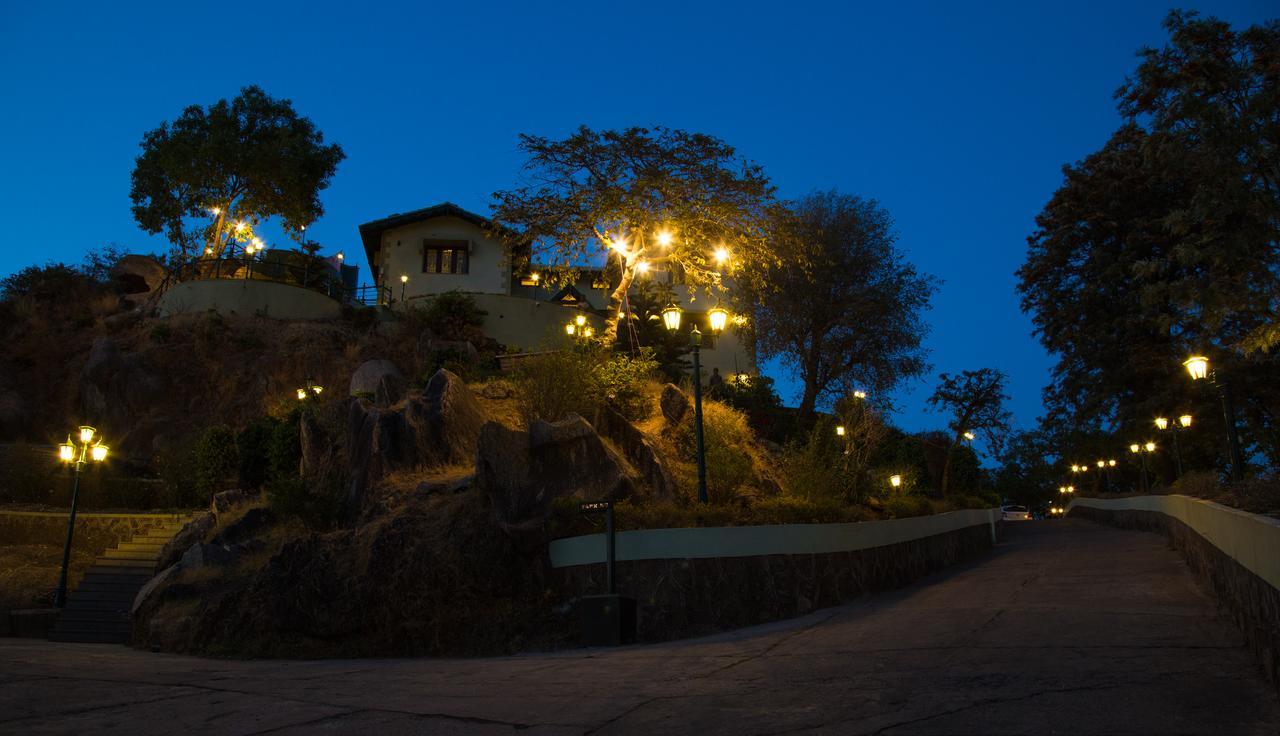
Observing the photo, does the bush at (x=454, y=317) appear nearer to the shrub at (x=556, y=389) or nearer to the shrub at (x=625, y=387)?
the shrub at (x=625, y=387)

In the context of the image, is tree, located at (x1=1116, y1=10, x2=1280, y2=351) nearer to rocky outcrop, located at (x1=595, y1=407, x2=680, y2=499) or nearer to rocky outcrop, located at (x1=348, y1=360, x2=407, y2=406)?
rocky outcrop, located at (x1=595, y1=407, x2=680, y2=499)

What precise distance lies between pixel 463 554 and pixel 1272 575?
10196 mm

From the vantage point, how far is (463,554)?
488 inches

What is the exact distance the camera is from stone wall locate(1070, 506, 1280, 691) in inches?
225

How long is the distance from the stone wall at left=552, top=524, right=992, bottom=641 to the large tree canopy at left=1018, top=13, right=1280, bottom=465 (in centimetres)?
1549

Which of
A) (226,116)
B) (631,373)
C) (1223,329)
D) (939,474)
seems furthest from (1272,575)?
(226,116)

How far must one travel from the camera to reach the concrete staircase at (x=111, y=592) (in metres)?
16.3

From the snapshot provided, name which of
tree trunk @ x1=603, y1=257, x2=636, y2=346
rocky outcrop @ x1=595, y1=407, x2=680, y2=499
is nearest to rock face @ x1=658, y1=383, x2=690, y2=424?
rocky outcrop @ x1=595, y1=407, x2=680, y2=499

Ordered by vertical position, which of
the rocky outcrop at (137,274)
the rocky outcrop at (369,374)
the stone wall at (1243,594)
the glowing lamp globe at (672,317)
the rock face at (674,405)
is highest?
the rocky outcrop at (137,274)

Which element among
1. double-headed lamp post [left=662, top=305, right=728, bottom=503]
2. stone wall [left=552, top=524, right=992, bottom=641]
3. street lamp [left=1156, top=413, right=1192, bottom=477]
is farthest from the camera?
street lamp [left=1156, top=413, right=1192, bottom=477]

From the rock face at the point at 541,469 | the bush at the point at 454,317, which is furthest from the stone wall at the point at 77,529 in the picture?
the bush at the point at 454,317

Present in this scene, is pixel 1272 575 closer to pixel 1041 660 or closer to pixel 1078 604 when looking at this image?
pixel 1041 660

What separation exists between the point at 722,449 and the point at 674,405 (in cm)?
414

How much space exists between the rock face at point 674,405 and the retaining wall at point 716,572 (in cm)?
696
